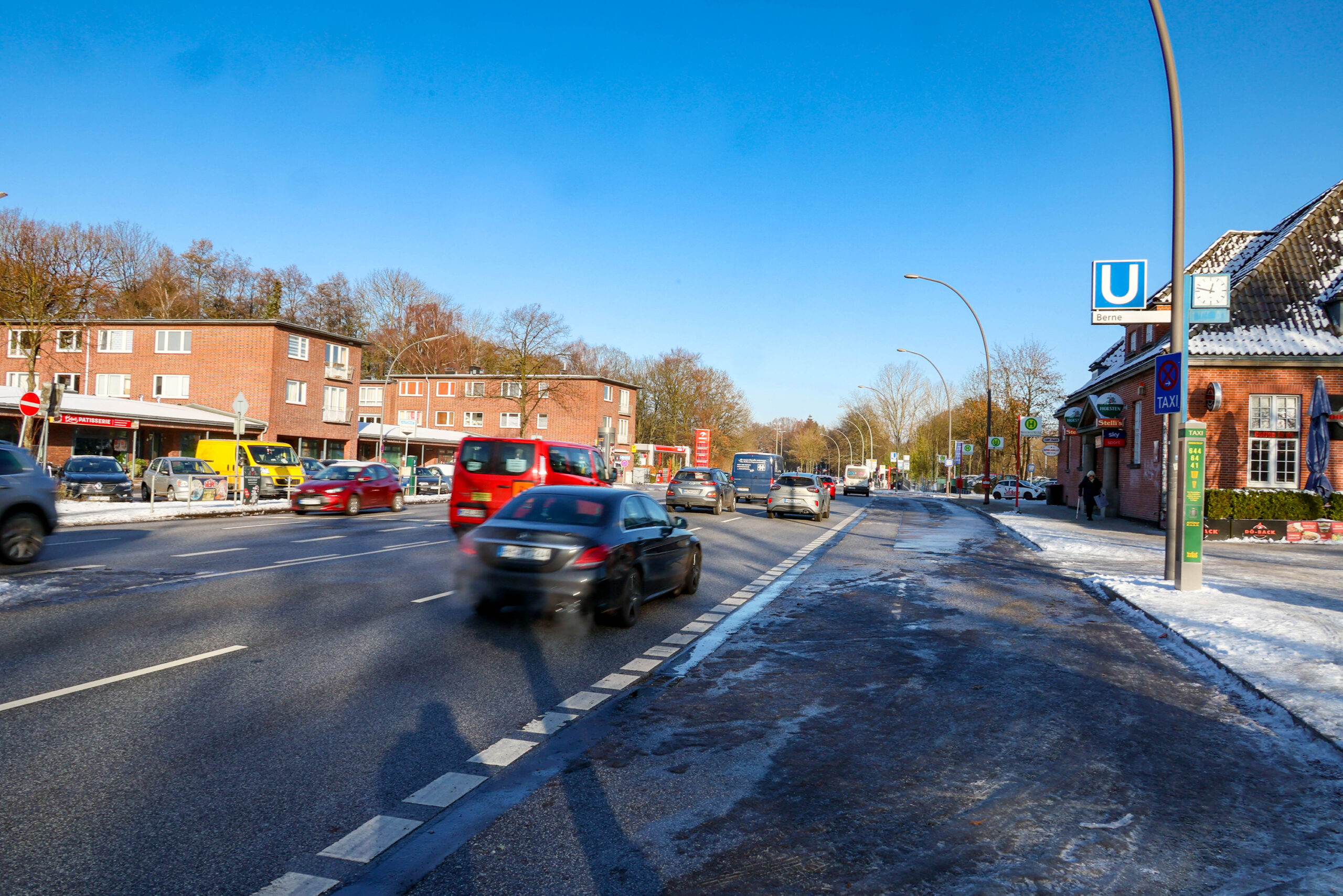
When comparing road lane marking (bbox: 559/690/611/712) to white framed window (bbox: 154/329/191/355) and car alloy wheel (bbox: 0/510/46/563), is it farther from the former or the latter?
white framed window (bbox: 154/329/191/355)

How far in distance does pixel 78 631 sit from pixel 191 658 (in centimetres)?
185

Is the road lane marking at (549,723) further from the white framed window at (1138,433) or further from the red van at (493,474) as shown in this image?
the white framed window at (1138,433)

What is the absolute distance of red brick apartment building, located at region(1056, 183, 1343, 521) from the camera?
998 inches

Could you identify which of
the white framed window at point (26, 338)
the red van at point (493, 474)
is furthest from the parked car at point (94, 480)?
the red van at point (493, 474)

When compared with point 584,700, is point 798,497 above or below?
above

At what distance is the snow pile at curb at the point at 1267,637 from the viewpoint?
657 centimetres

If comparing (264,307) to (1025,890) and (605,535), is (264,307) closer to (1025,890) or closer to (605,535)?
(605,535)

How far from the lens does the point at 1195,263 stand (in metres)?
33.7

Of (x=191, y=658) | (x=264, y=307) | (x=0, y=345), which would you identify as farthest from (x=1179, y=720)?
(x=264, y=307)

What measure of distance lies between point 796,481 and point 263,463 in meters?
19.2

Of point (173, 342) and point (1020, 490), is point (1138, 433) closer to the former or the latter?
point (1020, 490)

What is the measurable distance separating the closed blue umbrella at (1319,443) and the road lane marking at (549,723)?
24.8m

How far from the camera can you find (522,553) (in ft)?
29.1

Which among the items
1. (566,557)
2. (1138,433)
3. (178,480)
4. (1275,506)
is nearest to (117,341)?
(178,480)
